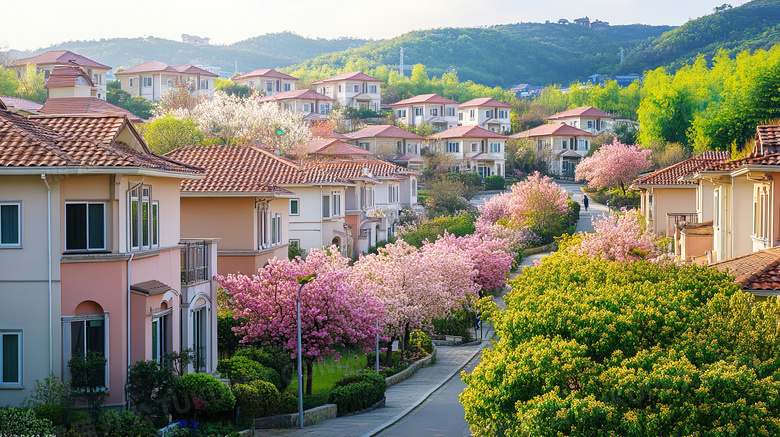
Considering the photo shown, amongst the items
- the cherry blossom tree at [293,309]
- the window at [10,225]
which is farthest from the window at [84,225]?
the cherry blossom tree at [293,309]

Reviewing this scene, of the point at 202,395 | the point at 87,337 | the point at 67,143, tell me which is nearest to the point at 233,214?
the point at 202,395

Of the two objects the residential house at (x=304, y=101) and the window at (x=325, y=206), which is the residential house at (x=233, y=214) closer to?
the window at (x=325, y=206)

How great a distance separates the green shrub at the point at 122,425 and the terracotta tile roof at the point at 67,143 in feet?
17.2

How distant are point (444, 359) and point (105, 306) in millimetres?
21063

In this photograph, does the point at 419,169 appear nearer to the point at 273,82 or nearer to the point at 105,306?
the point at 273,82

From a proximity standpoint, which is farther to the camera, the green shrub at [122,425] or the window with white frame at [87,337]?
the window with white frame at [87,337]

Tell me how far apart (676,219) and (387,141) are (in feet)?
203

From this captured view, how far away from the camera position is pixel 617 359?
13.0 metres

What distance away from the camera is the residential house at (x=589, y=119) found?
370 feet

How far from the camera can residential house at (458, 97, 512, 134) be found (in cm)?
11688

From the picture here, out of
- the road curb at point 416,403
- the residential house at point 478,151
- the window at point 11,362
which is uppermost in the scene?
the residential house at point 478,151

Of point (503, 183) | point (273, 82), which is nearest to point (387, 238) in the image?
point (503, 183)

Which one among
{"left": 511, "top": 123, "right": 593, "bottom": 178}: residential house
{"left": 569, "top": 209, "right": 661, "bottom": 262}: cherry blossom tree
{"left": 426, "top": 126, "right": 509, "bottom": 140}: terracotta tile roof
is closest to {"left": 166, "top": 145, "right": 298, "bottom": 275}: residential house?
{"left": 569, "top": 209, "right": 661, "bottom": 262}: cherry blossom tree

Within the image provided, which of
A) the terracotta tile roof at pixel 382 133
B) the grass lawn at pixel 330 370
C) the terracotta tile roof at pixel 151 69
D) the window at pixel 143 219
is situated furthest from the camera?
the terracotta tile roof at pixel 151 69
